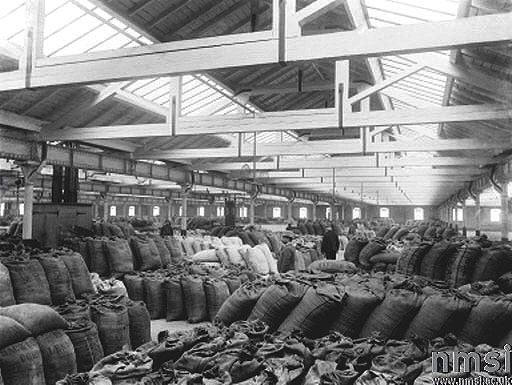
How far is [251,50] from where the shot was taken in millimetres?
4723

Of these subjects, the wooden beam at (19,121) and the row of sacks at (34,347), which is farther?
the wooden beam at (19,121)

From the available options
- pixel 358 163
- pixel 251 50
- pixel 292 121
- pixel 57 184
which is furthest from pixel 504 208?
pixel 57 184

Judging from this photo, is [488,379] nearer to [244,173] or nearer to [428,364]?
[428,364]

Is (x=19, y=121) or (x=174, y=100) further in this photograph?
(x=19, y=121)

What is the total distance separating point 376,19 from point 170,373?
7122 mm

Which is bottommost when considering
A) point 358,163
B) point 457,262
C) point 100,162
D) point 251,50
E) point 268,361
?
point 268,361

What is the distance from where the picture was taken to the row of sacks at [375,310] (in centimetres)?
385

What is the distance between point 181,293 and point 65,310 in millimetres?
2642

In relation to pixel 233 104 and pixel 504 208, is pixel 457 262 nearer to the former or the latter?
pixel 233 104

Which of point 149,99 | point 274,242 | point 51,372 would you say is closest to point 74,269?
point 51,372

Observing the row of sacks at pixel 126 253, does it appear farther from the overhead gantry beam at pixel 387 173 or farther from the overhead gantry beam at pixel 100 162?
the overhead gantry beam at pixel 387 173

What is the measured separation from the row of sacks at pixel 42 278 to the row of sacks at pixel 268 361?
2843 millimetres

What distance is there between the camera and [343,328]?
167 inches

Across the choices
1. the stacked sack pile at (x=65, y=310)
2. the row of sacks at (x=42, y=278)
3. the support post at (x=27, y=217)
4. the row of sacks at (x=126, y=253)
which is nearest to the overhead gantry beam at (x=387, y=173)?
the row of sacks at (x=126, y=253)
